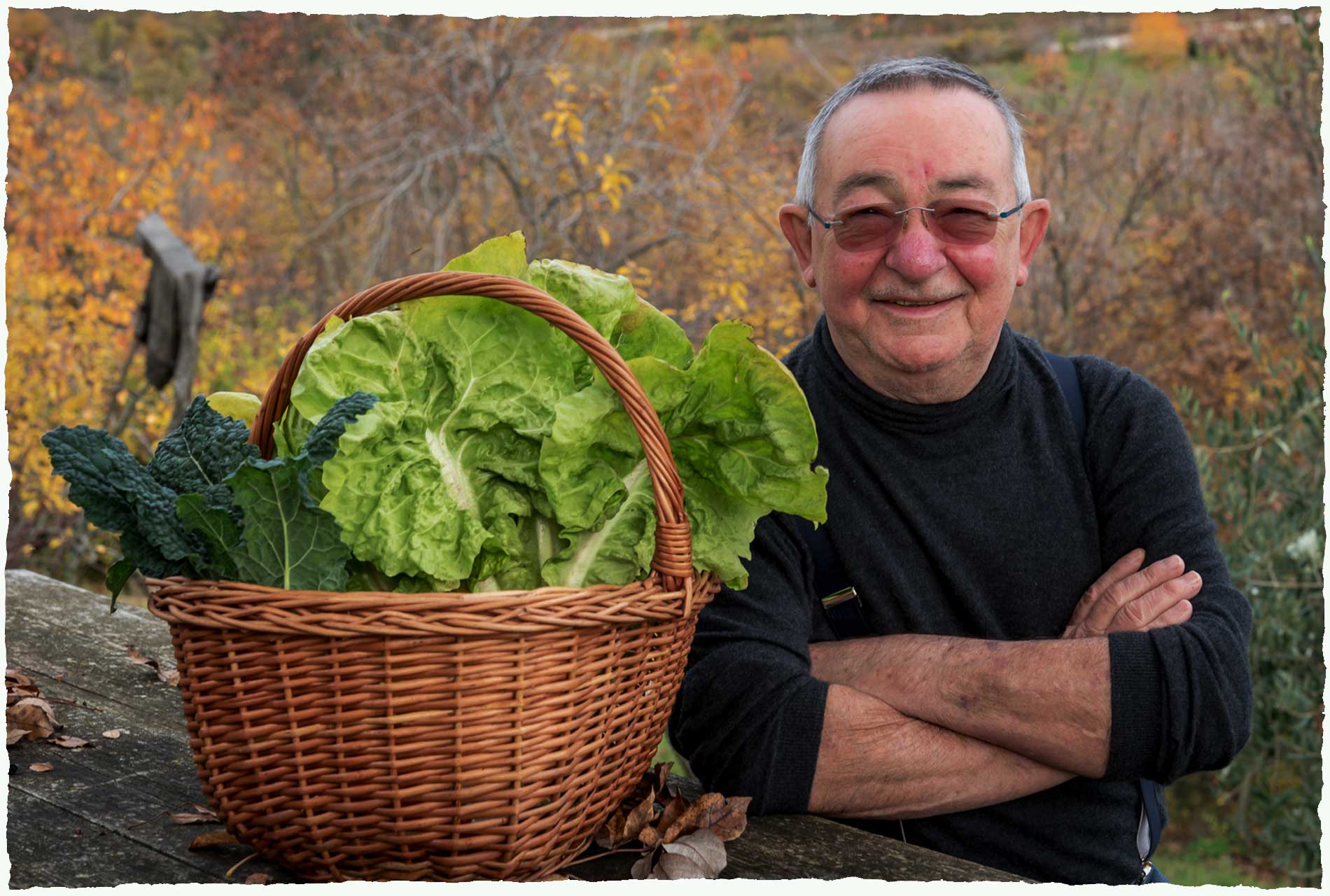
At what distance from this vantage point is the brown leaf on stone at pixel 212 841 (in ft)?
6.18

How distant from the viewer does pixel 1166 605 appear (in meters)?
2.34

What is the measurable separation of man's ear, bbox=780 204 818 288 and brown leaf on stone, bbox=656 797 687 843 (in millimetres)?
A: 1192

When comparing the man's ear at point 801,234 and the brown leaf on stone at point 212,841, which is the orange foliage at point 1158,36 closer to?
the man's ear at point 801,234

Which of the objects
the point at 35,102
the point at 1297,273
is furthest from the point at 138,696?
the point at 35,102

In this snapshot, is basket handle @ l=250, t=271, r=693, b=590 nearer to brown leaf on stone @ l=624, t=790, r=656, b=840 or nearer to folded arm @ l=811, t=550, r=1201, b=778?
brown leaf on stone @ l=624, t=790, r=656, b=840

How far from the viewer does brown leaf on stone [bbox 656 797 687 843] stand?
1.94 metres

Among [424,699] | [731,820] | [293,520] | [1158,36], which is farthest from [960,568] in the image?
[1158,36]

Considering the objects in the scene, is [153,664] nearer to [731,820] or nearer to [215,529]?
[215,529]

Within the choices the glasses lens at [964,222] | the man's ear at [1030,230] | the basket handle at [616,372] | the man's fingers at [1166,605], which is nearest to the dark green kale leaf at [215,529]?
the basket handle at [616,372]

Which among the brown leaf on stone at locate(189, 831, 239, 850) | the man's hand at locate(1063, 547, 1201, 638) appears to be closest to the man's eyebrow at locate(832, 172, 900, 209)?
the man's hand at locate(1063, 547, 1201, 638)

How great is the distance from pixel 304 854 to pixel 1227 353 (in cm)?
657

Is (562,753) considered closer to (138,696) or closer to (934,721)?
(934,721)

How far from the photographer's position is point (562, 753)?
68.0 inches

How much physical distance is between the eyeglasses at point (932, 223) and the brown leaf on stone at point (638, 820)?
3.91 ft
